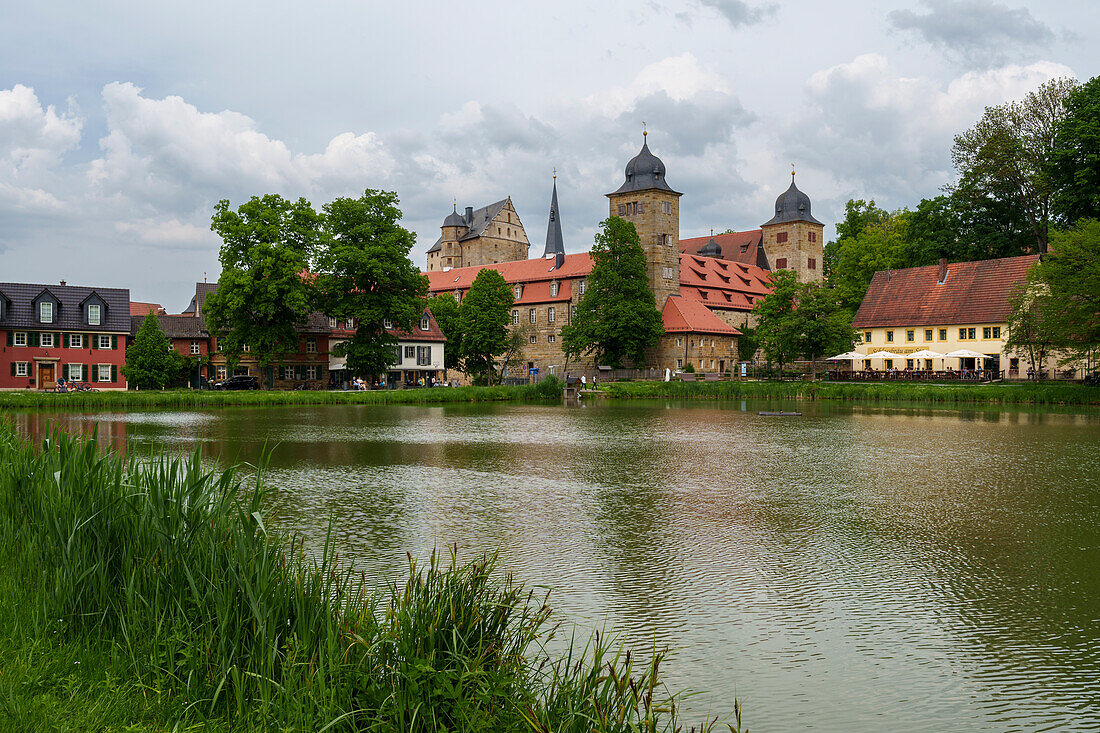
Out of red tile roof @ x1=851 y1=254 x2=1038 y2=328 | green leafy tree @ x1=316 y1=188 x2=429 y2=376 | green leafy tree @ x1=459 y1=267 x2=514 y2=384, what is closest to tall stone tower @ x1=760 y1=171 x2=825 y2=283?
red tile roof @ x1=851 y1=254 x2=1038 y2=328

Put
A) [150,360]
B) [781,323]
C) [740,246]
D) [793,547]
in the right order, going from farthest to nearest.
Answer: [740,246] → [781,323] → [150,360] → [793,547]

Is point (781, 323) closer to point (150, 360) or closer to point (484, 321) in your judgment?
point (484, 321)

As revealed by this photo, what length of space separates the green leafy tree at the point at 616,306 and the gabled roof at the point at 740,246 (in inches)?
1277

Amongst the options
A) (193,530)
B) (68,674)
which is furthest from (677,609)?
(68,674)

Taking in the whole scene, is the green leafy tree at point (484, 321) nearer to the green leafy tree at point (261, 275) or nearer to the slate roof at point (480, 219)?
the green leafy tree at point (261, 275)

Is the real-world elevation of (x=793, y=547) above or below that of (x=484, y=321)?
below

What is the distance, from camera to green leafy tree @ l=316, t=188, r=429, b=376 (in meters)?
54.4

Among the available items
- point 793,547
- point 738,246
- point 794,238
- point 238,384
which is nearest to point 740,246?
point 738,246

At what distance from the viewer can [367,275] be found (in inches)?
2197

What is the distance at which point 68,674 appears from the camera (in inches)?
201

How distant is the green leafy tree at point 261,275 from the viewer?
1976 inches

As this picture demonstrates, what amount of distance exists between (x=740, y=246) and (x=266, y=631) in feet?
340

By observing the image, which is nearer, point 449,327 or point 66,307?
point 66,307

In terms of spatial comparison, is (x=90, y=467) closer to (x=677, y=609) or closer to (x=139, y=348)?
(x=677, y=609)
